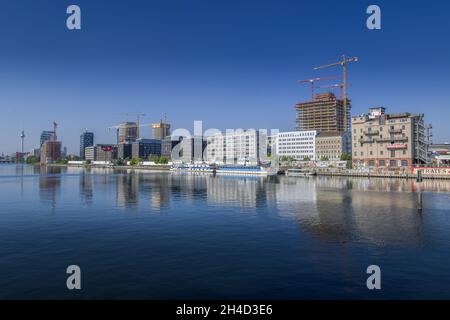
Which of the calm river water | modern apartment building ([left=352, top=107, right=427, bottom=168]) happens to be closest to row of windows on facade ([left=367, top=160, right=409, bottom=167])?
modern apartment building ([left=352, top=107, right=427, bottom=168])

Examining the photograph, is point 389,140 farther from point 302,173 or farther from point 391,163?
point 302,173

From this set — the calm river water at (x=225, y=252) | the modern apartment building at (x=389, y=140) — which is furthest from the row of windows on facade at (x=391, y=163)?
the calm river water at (x=225, y=252)

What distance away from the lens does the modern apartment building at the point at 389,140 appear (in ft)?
438

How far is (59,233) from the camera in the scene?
31000 millimetres

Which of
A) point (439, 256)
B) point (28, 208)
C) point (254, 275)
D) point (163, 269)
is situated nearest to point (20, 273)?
point (163, 269)

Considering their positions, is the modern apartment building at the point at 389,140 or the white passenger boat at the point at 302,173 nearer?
the modern apartment building at the point at 389,140

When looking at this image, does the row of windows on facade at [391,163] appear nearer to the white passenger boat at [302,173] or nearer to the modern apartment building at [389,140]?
the modern apartment building at [389,140]

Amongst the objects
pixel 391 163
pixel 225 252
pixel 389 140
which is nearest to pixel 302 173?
pixel 391 163

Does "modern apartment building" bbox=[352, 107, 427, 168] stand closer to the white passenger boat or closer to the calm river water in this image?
the white passenger boat

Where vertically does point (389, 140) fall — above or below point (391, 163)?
above

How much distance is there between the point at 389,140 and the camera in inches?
5408

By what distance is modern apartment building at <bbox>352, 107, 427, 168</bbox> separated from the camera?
438 ft
